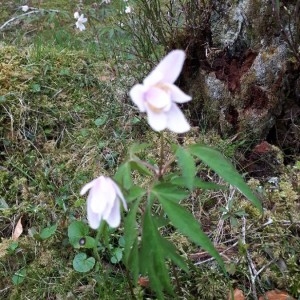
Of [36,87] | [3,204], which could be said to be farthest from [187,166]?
[36,87]

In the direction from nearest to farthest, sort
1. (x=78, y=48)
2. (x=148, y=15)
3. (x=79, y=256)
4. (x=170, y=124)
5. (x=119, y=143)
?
(x=170, y=124), (x=79, y=256), (x=119, y=143), (x=148, y=15), (x=78, y=48)

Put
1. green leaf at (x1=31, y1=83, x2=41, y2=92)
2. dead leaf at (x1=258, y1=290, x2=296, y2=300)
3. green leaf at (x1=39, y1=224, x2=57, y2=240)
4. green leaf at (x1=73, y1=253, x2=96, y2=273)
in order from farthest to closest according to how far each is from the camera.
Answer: green leaf at (x1=31, y1=83, x2=41, y2=92) → green leaf at (x1=39, y1=224, x2=57, y2=240) → green leaf at (x1=73, y1=253, x2=96, y2=273) → dead leaf at (x1=258, y1=290, x2=296, y2=300)

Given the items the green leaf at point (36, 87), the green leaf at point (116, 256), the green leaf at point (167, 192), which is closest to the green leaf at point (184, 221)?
the green leaf at point (167, 192)

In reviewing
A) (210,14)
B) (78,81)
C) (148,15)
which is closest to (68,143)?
(78,81)

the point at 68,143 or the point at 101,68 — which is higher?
the point at 101,68

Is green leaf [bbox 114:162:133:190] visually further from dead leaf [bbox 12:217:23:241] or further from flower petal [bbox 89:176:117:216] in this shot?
dead leaf [bbox 12:217:23:241]

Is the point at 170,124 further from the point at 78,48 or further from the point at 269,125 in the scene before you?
the point at 78,48

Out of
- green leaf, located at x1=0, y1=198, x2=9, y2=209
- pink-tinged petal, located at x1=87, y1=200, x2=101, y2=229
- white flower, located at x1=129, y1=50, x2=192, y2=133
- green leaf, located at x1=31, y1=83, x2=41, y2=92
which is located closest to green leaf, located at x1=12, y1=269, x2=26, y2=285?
green leaf, located at x1=0, y1=198, x2=9, y2=209
